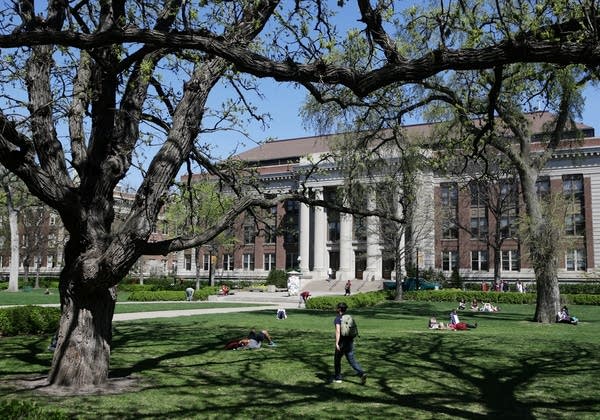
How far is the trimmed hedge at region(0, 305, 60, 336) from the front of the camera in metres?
18.6

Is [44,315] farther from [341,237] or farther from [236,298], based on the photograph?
[341,237]

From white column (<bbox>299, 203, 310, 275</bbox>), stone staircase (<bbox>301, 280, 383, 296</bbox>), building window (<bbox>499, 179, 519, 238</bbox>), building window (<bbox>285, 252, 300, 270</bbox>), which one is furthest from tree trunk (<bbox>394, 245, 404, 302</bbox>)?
building window (<bbox>285, 252, 300, 270</bbox>)

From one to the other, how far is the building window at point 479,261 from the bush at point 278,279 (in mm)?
21275

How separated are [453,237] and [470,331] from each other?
4435 centimetres

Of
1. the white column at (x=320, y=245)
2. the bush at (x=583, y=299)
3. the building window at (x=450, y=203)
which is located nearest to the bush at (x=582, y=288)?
the bush at (x=583, y=299)

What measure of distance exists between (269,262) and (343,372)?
64.5 m

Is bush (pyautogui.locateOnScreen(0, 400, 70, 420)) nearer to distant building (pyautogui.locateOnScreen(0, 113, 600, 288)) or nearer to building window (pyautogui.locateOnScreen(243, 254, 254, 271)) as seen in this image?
distant building (pyautogui.locateOnScreen(0, 113, 600, 288))

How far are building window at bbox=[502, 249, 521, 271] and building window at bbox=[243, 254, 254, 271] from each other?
1311 inches

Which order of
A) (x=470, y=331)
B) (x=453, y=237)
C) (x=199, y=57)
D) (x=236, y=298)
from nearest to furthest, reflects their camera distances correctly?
(x=199, y=57) → (x=470, y=331) → (x=236, y=298) → (x=453, y=237)

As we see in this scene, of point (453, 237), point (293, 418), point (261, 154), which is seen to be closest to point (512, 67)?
point (293, 418)

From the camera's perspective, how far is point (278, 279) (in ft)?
216

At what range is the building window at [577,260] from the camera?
5641 centimetres

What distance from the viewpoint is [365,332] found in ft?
68.3

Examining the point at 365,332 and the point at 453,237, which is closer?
the point at 365,332
